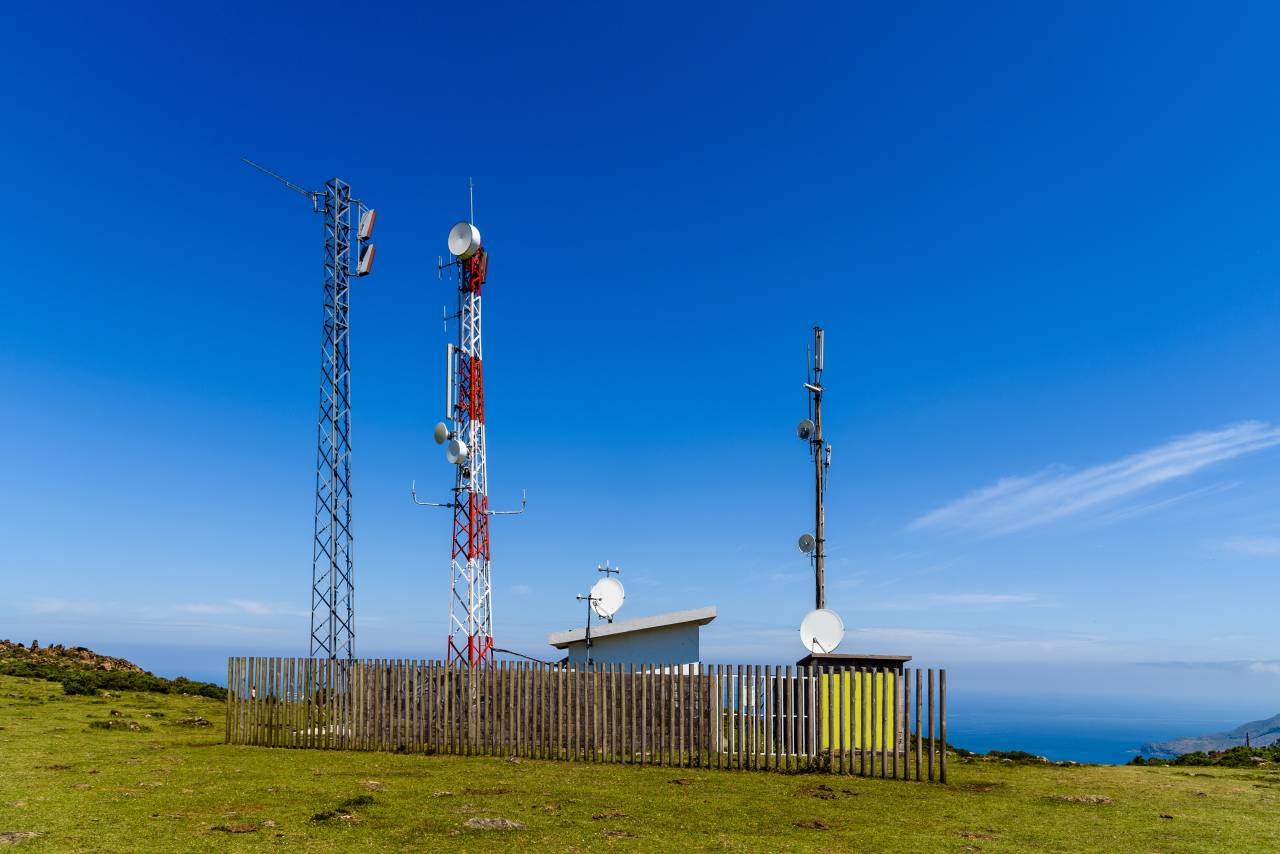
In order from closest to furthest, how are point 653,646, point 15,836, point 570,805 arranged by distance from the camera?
point 15,836 → point 570,805 → point 653,646

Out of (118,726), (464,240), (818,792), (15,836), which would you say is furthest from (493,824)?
(464,240)

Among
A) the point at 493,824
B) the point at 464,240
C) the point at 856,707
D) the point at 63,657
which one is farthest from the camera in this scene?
the point at 63,657

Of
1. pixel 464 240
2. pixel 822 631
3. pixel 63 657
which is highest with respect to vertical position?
pixel 464 240

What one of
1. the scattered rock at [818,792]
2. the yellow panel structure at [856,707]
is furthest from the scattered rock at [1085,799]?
the scattered rock at [818,792]

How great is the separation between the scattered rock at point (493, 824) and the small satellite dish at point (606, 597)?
39.6ft

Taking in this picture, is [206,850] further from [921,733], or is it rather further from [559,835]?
[921,733]

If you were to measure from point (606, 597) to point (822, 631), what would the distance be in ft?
20.9

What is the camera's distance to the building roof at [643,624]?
19.6 meters

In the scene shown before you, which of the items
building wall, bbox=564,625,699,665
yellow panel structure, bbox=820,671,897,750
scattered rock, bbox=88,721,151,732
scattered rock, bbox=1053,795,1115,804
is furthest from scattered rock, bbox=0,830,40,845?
building wall, bbox=564,625,699,665

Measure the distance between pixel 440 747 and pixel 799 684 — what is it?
6095 mm

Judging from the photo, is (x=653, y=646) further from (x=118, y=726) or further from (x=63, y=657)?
(x=63, y=657)

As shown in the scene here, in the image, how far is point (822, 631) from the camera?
17.0 metres

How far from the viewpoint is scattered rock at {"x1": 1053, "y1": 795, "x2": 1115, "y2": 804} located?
11398mm

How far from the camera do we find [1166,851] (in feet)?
27.6
